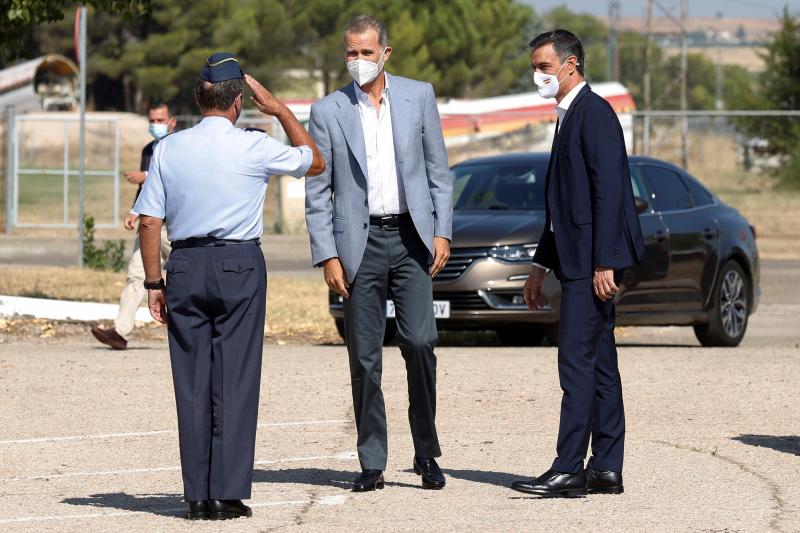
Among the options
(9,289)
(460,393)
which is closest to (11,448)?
(460,393)

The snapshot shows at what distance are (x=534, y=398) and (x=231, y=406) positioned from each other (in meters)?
4.05

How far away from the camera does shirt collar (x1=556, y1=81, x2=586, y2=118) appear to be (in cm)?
735

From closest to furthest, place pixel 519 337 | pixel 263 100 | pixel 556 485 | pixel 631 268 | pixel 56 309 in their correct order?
pixel 263 100 < pixel 556 485 < pixel 631 268 < pixel 519 337 < pixel 56 309

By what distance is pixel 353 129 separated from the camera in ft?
24.3

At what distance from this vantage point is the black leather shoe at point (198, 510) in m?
6.79

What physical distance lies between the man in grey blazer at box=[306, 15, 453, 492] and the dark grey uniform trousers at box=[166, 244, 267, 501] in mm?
690

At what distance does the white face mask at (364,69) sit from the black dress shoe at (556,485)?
1833 mm

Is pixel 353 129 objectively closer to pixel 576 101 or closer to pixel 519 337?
pixel 576 101

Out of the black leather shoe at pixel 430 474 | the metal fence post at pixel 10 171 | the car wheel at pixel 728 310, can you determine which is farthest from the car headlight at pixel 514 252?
the metal fence post at pixel 10 171

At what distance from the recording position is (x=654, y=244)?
13734 millimetres

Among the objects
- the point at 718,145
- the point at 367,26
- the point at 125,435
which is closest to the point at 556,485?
the point at 367,26

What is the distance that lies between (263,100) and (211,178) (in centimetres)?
38

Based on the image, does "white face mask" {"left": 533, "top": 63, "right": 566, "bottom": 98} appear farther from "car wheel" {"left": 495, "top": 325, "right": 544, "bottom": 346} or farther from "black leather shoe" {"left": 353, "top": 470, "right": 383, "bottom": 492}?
"car wheel" {"left": 495, "top": 325, "right": 544, "bottom": 346}

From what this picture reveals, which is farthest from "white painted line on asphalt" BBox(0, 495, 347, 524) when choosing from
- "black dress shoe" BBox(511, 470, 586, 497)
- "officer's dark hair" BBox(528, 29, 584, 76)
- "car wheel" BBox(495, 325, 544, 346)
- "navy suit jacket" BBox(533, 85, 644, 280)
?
"car wheel" BBox(495, 325, 544, 346)
